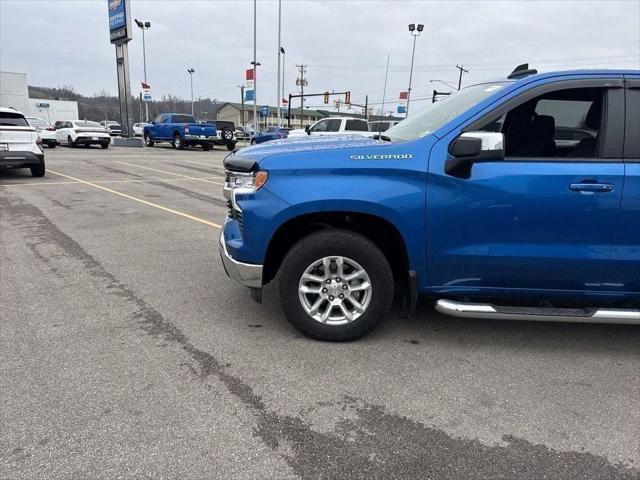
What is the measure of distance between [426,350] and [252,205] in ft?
5.52

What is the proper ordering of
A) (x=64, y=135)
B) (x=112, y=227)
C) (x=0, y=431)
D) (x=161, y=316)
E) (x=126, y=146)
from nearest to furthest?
1. (x=0, y=431)
2. (x=161, y=316)
3. (x=112, y=227)
4. (x=64, y=135)
5. (x=126, y=146)

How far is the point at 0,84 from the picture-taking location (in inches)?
2282

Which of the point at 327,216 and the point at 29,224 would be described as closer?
the point at 327,216

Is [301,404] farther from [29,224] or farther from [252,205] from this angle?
[29,224]

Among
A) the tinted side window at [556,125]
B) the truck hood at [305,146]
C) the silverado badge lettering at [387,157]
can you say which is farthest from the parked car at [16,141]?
the tinted side window at [556,125]

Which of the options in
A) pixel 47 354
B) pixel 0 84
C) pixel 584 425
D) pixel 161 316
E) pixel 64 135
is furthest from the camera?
pixel 0 84

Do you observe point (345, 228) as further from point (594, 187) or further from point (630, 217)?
point (630, 217)

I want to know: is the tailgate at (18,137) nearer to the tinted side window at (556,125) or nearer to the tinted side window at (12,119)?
the tinted side window at (12,119)

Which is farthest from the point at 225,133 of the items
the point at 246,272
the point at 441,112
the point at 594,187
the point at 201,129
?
the point at 594,187

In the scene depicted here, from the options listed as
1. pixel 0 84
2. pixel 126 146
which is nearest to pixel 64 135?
pixel 126 146

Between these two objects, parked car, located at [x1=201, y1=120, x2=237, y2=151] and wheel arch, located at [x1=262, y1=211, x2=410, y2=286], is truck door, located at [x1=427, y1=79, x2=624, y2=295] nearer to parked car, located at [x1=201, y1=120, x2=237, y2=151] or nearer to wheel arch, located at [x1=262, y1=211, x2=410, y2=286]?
wheel arch, located at [x1=262, y1=211, x2=410, y2=286]

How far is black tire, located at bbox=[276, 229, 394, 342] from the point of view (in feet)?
11.6

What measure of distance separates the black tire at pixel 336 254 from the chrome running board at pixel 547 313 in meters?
0.46

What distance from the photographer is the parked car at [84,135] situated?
27562 millimetres
